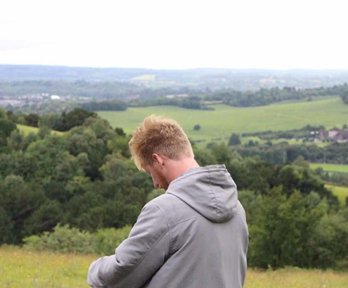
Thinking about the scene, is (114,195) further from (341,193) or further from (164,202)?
(164,202)

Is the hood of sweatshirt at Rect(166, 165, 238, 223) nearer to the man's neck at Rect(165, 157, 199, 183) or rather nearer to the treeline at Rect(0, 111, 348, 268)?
the man's neck at Rect(165, 157, 199, 183)

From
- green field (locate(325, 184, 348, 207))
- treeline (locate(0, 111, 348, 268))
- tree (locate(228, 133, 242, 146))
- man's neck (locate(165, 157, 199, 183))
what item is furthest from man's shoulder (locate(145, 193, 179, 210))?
tree (locate(228, 133, 242, 146))

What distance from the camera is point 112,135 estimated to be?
209ft

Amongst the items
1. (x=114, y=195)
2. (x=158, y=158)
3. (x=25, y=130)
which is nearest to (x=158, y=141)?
(x=158, y=158)

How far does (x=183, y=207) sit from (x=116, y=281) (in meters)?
0.45

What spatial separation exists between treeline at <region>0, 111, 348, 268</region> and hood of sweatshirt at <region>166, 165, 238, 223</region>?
21.5 meters

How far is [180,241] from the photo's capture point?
9.25 feet

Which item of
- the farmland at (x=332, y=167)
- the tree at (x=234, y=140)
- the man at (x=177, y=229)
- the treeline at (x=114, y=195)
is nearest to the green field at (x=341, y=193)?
the treeline at (x=114, y=195)

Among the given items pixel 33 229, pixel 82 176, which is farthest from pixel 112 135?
pixel 33 229

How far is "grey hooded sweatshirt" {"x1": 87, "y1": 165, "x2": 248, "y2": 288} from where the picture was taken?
2.80 meters

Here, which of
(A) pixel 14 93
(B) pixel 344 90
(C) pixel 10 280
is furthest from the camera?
(A) pixel 14 93

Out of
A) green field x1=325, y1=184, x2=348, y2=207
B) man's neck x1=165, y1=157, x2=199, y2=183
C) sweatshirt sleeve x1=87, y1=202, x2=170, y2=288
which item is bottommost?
green field x1=325, y1=184, x2=348, y2=207

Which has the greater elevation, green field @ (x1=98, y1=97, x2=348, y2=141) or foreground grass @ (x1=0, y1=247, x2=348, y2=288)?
foreground grass @ (x1=0, y1=247, x2=348, y2=288)

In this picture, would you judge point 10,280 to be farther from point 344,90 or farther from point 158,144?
point 344,90
